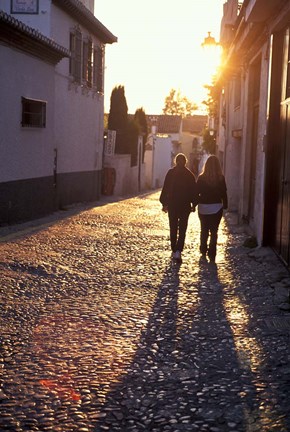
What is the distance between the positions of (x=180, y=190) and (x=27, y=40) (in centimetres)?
703

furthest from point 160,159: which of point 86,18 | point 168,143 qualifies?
point 86,18

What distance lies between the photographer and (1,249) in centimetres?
1131

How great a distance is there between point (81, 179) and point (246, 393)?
781 inches

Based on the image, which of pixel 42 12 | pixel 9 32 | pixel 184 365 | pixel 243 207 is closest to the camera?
pixel 184 365

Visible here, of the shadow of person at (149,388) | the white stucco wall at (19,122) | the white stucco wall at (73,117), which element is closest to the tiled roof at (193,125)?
the white stucco wall at (73,117)

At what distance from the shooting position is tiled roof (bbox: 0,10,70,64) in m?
14.5

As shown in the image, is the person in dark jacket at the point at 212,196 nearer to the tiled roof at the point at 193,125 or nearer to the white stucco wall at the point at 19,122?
the white stucco wall at the point at 19,122

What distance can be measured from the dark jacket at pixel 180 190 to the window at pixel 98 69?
15853 mm

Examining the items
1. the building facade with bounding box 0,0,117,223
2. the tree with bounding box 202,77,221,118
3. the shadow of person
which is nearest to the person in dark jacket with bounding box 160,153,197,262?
the shadow of person

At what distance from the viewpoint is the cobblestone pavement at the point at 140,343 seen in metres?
4.42

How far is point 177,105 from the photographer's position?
119 meters

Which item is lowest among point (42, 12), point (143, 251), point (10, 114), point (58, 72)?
point (143, 251)

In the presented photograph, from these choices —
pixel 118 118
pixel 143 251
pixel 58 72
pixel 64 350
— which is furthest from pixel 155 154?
pixel 64 350

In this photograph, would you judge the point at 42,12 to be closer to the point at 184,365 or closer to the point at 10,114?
the point at 10,114
